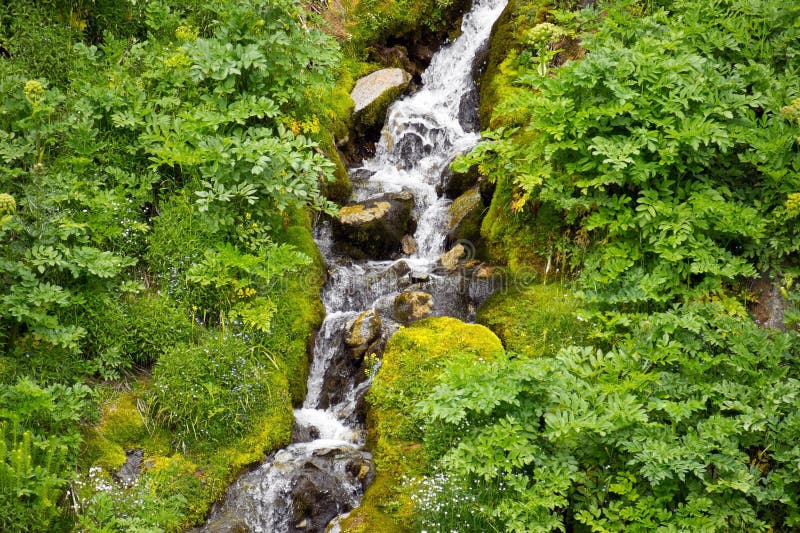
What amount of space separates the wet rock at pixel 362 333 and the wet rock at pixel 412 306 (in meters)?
0.31

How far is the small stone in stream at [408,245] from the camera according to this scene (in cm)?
876

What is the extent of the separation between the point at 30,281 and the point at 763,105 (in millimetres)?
6223

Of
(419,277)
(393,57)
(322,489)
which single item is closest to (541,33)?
(419,277)

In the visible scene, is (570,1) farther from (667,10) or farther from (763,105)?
(763,105)

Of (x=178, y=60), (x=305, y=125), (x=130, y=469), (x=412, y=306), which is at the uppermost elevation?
(x=178, y=60)

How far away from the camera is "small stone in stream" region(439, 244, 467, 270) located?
8095 millimetres

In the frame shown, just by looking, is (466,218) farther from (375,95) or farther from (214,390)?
(214,390)

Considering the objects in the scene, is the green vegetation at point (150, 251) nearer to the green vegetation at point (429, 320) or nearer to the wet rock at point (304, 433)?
the green vegetation at point (429, 320)

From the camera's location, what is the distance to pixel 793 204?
529 cm

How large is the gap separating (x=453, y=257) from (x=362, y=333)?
1.80 meters

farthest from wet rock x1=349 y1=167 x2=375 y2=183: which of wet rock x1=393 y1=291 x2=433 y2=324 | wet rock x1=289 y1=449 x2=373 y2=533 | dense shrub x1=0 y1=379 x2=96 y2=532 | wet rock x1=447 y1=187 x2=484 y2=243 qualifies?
dense shrub x1=0 y1=379 x2=96 y2=532

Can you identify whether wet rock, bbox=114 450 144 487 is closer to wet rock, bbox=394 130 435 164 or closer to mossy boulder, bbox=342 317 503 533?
mossy boulder, bbox=342 317 503 533

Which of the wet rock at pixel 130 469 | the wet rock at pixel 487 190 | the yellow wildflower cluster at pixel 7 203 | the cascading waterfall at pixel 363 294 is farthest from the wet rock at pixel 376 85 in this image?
the wet rock at pixel 130 469

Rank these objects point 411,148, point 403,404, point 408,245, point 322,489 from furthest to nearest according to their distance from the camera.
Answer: point 411,148
point 408,245
point 403,404
point 322,489
